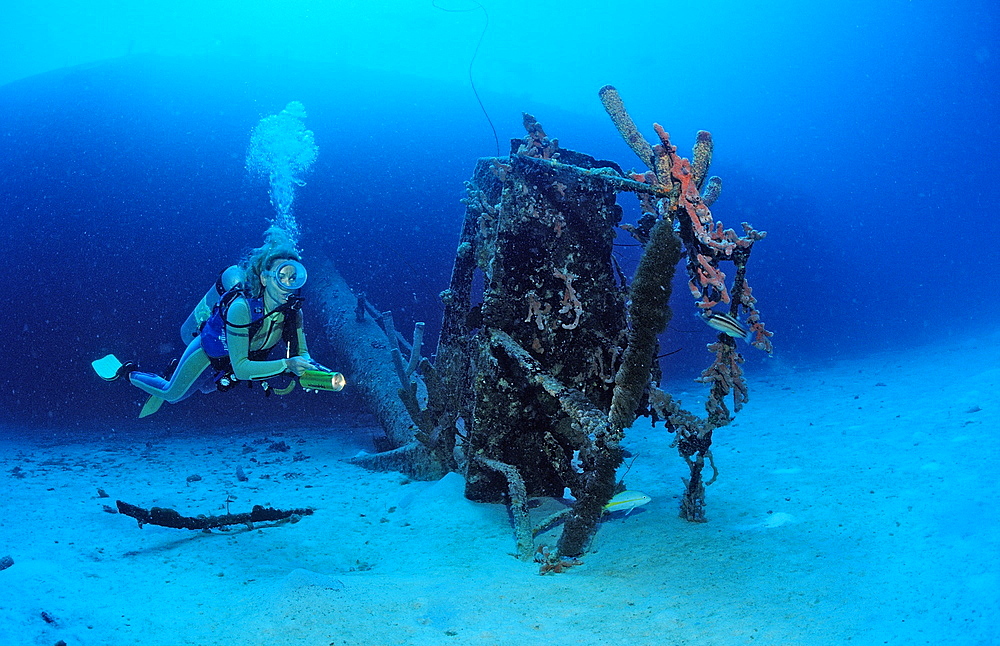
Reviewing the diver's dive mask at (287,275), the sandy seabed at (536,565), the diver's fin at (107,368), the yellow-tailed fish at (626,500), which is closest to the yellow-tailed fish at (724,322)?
the sandy seabed at (536,565)

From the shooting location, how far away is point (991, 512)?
3012 millimetres

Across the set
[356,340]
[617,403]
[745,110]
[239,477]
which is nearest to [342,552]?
[617,403]

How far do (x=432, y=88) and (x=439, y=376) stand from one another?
26.2m

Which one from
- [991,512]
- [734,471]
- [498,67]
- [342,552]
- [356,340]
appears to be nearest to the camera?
[991,512]

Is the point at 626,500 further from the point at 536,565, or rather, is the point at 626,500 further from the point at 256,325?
the point at 256,325

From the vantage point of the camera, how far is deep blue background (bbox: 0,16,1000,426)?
10.5 m

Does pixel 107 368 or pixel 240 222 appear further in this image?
pixel 240 222

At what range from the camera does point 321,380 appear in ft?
12.0

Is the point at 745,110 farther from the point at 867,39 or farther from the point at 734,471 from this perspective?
the point at 734,471

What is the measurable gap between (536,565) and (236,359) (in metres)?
2.51

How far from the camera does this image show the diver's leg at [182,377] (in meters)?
4.49

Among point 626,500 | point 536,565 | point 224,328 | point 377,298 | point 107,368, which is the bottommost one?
point 536,565

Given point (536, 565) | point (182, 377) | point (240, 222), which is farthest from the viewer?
point (240, 222)

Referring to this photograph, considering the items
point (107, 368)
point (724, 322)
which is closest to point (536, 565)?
point (724, 322)
